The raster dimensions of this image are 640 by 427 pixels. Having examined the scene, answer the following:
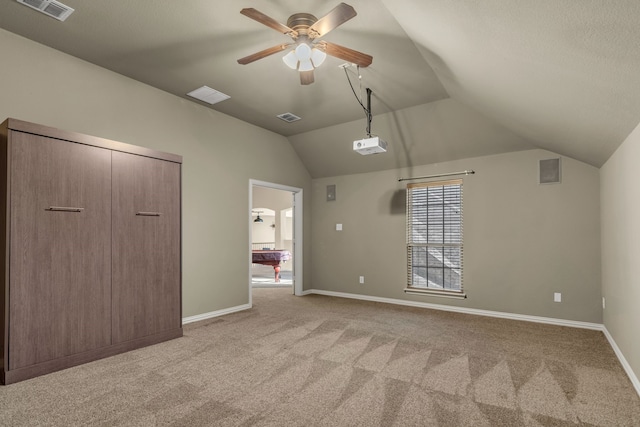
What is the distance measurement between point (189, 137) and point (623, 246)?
4870mm

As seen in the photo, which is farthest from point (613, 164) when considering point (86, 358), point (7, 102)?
point (7, 102)

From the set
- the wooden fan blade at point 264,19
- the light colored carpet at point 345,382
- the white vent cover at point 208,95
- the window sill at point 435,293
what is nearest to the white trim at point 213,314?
the light colored carpet at point 345,382

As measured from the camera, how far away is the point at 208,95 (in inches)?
173

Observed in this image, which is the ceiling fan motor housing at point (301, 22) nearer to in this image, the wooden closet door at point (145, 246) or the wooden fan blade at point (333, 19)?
the wooden fan blade at point (333, 19)

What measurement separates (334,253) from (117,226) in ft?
12.9

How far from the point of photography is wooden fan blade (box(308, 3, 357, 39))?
2237 millimetres

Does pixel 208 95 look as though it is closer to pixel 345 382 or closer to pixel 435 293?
pixel 345 382

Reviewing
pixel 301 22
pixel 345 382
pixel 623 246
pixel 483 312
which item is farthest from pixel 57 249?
pixel 483 312

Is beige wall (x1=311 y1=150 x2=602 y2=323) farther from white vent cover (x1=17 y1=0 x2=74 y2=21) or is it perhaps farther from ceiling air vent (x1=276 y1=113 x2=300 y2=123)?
white vent cover (x1=17 y1=0 x2=74 y2=21)

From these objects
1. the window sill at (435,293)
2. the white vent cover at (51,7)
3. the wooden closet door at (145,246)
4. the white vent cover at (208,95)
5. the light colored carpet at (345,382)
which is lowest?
the light colored carpet at (345,382)

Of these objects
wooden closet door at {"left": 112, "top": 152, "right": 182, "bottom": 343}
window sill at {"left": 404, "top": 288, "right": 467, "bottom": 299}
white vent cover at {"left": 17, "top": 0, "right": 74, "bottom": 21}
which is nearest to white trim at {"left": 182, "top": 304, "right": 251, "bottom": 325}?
wooden closet door at {"left": 112, "top": 152, "right": 182, "bottom": 343}

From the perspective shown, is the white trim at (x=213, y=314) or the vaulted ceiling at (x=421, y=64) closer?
the vaulted ceiling at (x=421, y=64)

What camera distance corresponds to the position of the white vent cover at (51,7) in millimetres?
2658

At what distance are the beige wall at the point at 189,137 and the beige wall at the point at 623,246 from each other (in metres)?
4.47
